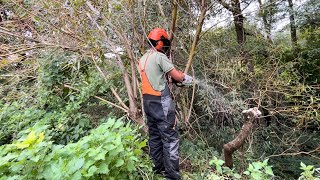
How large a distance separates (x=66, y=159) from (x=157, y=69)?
1.15 meters

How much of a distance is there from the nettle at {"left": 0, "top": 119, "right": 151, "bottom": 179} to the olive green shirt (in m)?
0.74

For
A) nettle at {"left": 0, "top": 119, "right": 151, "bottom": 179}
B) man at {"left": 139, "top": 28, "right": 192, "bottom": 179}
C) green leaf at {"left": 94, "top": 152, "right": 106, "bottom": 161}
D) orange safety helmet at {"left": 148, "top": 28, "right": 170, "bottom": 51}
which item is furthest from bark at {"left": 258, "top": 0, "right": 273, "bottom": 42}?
green leaf at {"left": 94, "top": 152, "right": 106, "bottom": 161}

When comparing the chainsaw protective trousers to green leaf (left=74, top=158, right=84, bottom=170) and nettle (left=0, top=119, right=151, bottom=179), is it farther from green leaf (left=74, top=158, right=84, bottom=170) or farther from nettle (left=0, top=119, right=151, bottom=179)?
green leaf (left=74, top=158, right=84, bottom=170)

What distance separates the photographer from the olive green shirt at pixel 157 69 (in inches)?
91.8

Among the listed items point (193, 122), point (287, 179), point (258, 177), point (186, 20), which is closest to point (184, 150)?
point (193, 122)

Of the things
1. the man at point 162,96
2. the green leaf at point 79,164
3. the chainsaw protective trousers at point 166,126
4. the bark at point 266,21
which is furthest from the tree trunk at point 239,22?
the green leaf at point 79,164

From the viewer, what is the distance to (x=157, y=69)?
92.9 inches

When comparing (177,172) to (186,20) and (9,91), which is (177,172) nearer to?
(186,20)

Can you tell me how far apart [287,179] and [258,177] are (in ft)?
8.12

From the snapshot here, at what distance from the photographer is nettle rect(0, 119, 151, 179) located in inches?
57.5

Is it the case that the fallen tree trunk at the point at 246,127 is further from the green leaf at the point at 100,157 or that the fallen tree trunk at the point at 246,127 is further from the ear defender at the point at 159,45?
the green leaf at the point at 100,157

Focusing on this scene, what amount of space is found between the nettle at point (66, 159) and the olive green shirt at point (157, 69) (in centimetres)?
74

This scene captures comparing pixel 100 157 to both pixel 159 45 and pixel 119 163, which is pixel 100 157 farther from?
pixel 159 45

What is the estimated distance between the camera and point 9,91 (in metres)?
3.76
